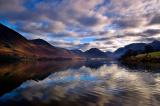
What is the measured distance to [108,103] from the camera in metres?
28.5

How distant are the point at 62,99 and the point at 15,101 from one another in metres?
6.20

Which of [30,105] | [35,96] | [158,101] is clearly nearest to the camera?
[30,105]

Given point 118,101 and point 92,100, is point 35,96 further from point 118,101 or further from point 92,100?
point 118,101

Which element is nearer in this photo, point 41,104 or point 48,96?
point 41,104

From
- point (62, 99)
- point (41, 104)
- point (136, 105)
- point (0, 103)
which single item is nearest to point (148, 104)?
point (136, 105)

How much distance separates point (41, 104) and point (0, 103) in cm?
521

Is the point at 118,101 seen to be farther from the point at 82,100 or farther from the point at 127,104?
the point at 82,100

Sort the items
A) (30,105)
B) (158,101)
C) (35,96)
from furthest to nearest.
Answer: (35,96) < (158,101) < (30,105)

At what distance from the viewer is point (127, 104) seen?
27.8 m

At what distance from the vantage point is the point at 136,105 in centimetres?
2731

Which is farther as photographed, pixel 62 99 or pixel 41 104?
pixel 62 99

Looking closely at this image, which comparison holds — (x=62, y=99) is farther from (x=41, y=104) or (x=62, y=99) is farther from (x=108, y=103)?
(x=108, y=103)

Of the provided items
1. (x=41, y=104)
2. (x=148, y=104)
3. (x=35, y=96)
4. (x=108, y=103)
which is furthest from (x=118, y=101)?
(x=35, y=96)

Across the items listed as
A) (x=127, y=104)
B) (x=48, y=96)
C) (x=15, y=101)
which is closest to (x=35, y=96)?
(x=48, y=96)
